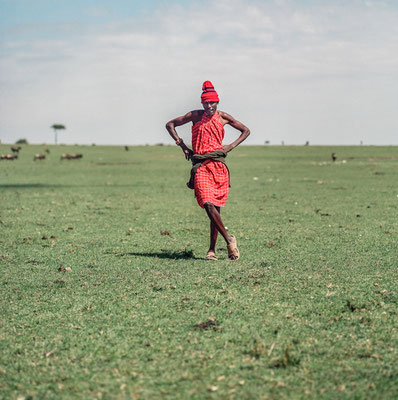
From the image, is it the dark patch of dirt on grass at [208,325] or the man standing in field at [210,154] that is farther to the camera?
the man standing in field at [210,154]

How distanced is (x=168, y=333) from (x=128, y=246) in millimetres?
5250

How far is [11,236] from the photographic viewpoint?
11.8 metres

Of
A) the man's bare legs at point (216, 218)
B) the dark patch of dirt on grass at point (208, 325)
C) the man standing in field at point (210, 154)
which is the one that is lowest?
the dark patch of dirt on grass at point (208, 325)

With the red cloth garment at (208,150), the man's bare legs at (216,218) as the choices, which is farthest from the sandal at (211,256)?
the red cloth garment at (208,150)

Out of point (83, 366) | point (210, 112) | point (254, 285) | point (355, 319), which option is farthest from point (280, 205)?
point (83, 366)

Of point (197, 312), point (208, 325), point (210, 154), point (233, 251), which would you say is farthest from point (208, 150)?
point (208, 325)

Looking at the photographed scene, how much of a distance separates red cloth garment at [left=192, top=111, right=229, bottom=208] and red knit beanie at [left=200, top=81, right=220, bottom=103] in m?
0.26

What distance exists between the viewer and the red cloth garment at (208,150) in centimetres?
866

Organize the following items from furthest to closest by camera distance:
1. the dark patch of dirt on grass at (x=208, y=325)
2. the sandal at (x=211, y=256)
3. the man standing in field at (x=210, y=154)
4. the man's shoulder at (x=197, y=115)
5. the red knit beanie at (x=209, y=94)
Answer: the sandal at (x=211, y=256), the man's shoulder at (x=197, y=115), the man standing in field at (x=210, y=154), the red knit beanie at (x=209, y=94), the dark patch of dirt on grass at (x=208, y=325)

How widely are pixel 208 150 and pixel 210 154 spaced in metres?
0.07

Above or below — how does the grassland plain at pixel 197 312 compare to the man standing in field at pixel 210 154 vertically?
below

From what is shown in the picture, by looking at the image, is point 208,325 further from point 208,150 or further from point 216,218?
point 208,150

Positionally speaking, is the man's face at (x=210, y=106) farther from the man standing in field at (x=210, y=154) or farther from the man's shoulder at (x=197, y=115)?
the man's shoulder at (x=197, y=115)

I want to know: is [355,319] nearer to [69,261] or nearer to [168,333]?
[168,333]
